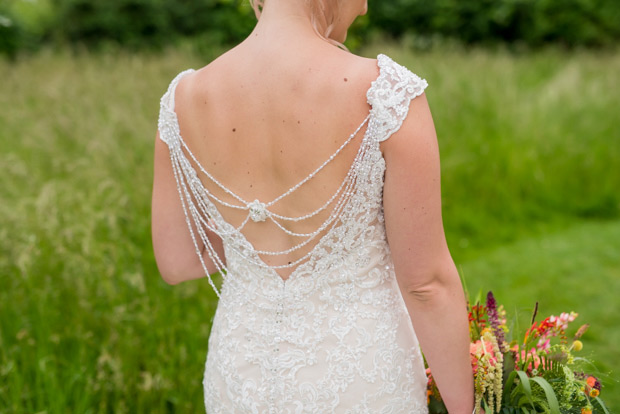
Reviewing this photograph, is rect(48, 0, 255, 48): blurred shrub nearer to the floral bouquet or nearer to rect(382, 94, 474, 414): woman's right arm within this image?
the floral bouquet

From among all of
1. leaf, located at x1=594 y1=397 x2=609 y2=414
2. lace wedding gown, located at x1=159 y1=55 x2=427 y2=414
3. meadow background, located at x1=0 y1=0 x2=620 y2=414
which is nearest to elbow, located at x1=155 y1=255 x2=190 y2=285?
lace wedding gown, located at x1=159 y1=55 x2=427 y2=414

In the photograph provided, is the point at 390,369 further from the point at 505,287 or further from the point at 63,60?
the point at 63,60

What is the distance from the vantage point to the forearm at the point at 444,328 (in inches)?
60.4

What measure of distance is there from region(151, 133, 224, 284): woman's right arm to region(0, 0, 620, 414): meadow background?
1103mm

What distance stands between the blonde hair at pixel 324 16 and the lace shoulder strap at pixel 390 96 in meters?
0.18

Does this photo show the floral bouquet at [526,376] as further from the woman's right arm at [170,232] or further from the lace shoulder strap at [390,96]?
the woman's right arm at [170,232]

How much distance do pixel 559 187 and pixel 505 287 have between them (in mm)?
1735

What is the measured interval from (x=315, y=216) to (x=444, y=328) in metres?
0.42

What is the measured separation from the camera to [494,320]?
178cm

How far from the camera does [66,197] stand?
4168 millimetres

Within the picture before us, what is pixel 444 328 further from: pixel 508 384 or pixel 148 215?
pixel 148 215

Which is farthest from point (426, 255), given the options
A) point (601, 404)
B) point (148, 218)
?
point (148, 218)

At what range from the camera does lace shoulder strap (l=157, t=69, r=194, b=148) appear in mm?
1627

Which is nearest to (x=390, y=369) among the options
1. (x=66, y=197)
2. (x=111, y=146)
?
(x=66, y=197)
